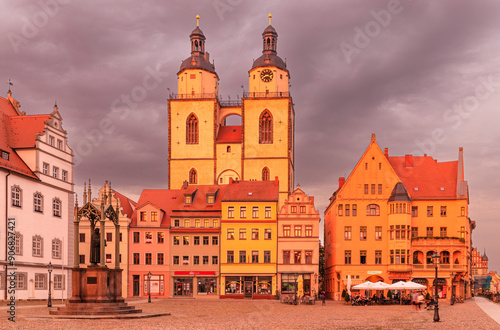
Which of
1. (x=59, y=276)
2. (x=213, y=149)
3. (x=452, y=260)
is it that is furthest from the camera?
(x=213, y=149)

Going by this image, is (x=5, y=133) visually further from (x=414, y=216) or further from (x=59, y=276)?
(x=414, y=216)

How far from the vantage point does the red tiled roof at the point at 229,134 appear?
104 meters

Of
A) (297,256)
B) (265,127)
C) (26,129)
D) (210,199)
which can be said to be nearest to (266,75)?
(265,127)

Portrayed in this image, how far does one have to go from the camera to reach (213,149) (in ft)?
338

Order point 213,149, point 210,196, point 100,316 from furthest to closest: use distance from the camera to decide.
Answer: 1. point 213,149
2. point 210,196
3. point 100,316

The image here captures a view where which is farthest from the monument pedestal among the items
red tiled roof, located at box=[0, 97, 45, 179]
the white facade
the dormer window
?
the dormer window

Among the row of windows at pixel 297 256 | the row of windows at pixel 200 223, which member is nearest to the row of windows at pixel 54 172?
the row of windows at pixel 200 223

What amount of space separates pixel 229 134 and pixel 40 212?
47.0 m

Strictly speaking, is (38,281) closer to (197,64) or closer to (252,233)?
(252,233)

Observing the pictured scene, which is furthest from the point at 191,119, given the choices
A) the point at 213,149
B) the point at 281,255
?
the point at 281,255

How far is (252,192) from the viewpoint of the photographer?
79812mm

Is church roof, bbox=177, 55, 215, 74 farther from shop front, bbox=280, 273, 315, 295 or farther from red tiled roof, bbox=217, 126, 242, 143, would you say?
shop front, bbox=280, 273, 315, 295

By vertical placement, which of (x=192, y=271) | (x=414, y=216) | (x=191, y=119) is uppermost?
(x=191, y=119)

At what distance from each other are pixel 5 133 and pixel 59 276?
1396 cm
